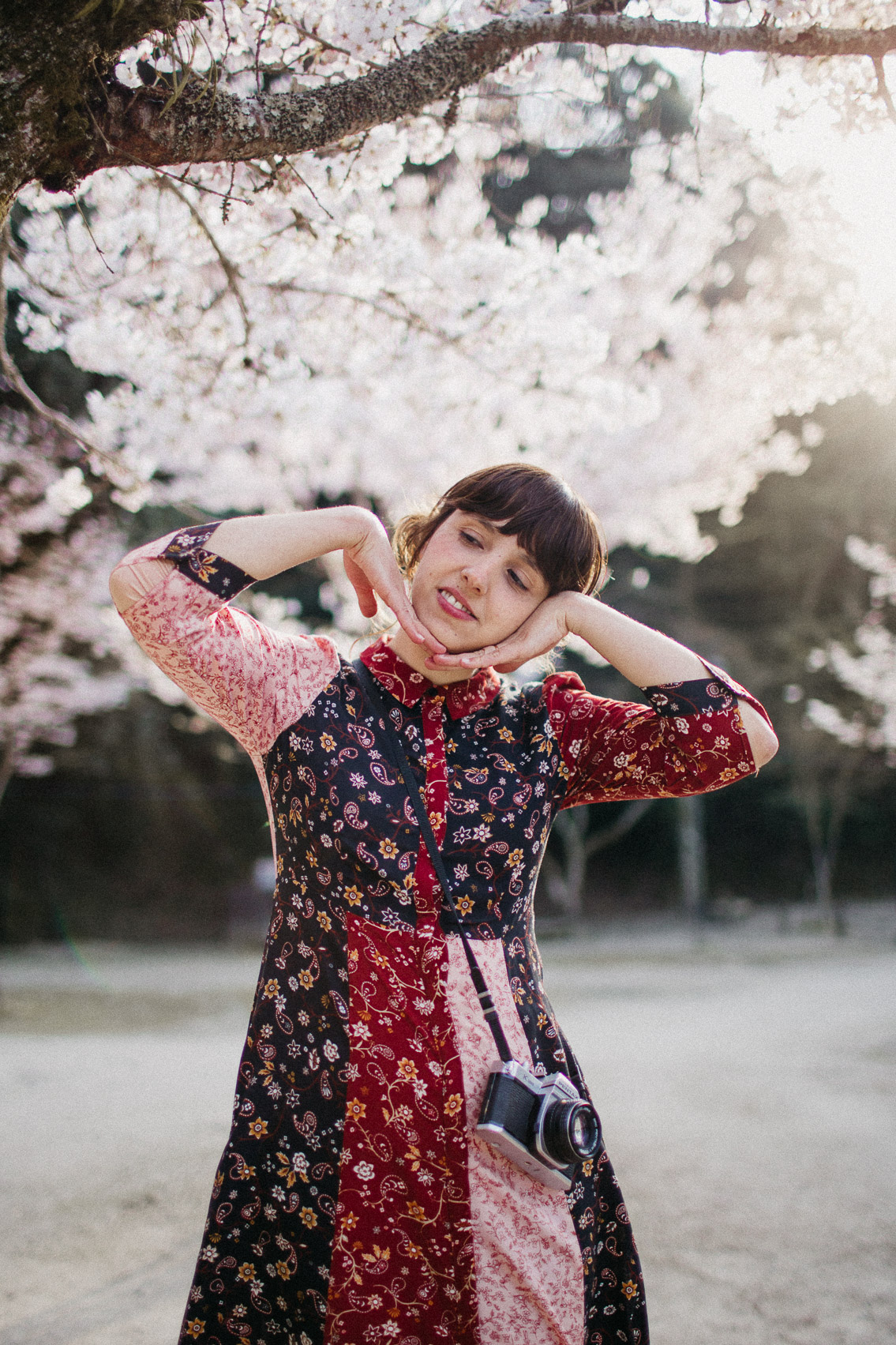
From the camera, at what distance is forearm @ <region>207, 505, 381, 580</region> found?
1.36m

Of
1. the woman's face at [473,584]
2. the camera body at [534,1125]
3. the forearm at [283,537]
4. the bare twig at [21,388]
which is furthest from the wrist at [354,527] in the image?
the bare twig at [21,388]

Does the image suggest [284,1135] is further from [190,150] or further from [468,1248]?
[190,150]

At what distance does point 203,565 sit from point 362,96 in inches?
33.1

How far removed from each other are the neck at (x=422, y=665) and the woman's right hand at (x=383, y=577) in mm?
26

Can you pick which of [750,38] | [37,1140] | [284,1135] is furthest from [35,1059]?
[750,38]

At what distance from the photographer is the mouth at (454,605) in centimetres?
146

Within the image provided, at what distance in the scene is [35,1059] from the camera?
541 cm

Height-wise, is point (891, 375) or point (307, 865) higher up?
point (891, 375)

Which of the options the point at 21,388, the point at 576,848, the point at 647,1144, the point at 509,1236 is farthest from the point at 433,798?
the point at 576,848

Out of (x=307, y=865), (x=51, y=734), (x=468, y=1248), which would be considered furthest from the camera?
(x=51, y=734)

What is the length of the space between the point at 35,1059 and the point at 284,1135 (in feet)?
15.8

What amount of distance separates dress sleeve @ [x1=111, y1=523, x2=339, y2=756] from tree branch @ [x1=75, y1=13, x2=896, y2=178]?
597 millimetres

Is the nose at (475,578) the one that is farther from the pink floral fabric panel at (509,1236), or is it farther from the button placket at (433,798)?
the pink floral fabric panel at (509,1236)

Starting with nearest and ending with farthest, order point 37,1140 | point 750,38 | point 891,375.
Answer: point 750,38 → point 37,1140 → point 891,375
